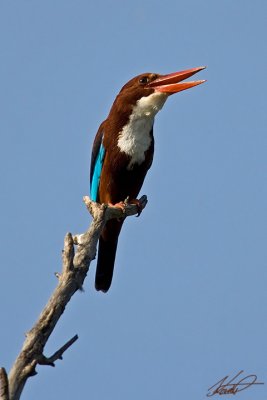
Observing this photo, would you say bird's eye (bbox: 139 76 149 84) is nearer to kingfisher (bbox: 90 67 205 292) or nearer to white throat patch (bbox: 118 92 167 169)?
kingfisher (bbox: 90 67 205 292)

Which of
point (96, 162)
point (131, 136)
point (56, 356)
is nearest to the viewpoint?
point (56, 356)

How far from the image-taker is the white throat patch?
7.30m

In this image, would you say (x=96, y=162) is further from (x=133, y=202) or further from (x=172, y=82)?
(x=172, y=82)

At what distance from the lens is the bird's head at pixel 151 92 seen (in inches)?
289

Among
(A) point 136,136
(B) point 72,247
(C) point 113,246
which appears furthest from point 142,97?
(B) point 72,247

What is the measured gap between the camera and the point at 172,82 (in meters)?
7.39

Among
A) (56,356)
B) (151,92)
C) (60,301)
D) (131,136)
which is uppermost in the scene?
(151,92)

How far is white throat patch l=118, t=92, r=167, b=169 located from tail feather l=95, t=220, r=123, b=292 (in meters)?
0.75

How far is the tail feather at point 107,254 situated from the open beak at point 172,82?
1.45 m

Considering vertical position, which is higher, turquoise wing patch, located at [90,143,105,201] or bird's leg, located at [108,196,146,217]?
turquoise wing patch, located at [90,143,105,201]

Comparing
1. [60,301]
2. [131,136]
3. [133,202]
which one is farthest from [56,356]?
[131,136]

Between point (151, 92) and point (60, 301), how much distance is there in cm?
317

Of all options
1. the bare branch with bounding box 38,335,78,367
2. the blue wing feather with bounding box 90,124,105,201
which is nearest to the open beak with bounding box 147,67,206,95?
the blue wing feather with bounding box 90,124,105,201

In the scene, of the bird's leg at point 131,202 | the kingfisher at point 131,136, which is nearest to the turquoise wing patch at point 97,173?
the kingfisher at point 131,136
